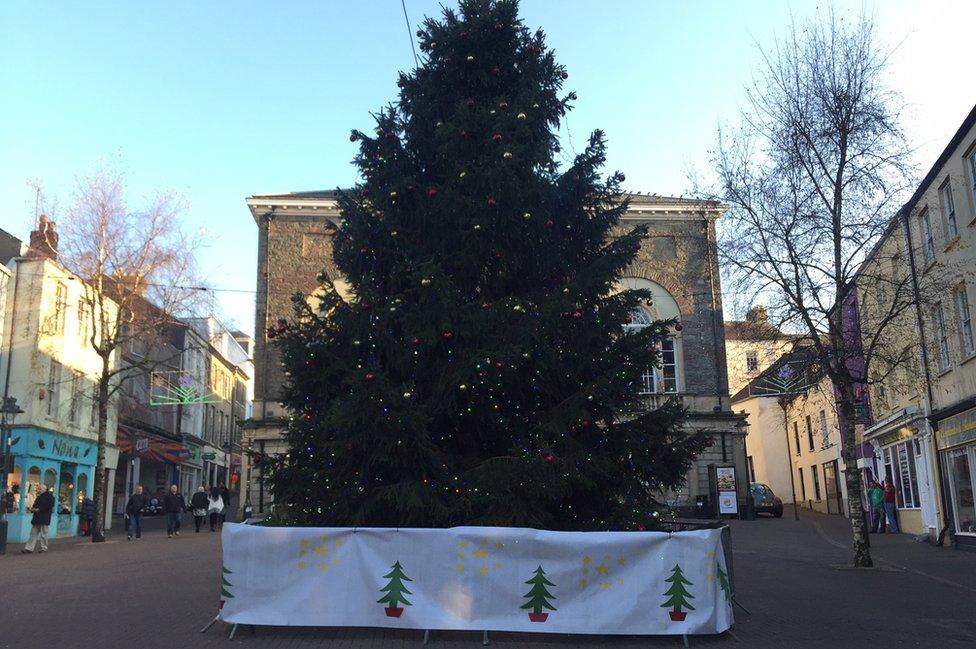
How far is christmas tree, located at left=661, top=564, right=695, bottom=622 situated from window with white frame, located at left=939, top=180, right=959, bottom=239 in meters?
14.8

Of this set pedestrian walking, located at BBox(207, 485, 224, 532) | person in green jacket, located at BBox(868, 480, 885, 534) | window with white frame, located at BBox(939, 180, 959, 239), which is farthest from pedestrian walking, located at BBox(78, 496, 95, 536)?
window with white frame, located at BBox(939, 180, 959, 239)

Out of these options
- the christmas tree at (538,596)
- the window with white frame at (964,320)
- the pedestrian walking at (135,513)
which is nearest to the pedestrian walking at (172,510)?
the pedestrian walking at (135,513)

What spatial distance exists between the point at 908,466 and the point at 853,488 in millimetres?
10998

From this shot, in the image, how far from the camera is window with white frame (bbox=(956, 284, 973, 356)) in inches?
762

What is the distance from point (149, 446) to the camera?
139 feet

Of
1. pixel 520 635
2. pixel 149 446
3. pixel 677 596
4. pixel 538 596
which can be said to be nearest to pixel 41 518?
pixel 520 635

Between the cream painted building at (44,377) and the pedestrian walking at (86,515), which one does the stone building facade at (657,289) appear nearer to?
the cream painted building at (44,377)

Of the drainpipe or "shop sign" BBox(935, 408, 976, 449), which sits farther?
the drainpipe

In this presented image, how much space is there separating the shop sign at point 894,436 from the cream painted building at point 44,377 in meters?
25.2

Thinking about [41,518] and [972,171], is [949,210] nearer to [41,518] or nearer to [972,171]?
[972,171]

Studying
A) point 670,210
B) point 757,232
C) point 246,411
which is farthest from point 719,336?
point 246,411

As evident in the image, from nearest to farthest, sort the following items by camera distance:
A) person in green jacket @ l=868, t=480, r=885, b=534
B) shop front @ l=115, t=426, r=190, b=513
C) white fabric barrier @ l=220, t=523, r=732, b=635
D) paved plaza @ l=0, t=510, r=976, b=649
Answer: white fabric barrier @ l=220, t=523, r=732, b=635 → paved plaza @ l=0, t=510, r=976, b=649 → person in green jacket @ l=868, t=480, r=885, b=534 → shop front @ l=115, t=426, r=190, b=513

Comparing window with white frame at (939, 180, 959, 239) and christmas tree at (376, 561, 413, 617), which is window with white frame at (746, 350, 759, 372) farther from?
christmas tree at (376, 561, 413, 617)

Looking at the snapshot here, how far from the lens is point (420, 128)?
460 inches
